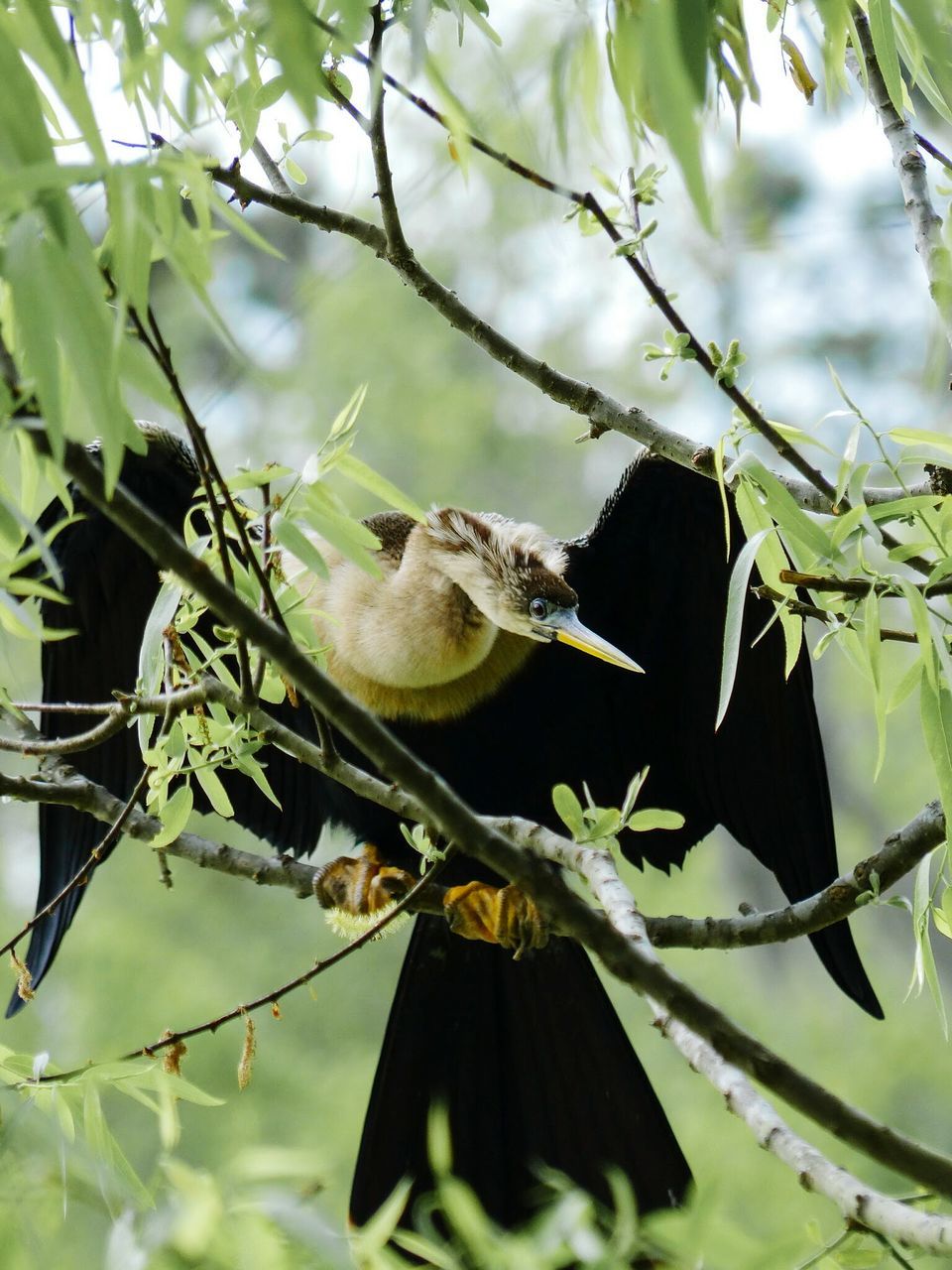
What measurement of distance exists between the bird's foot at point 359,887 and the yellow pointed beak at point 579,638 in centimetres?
48

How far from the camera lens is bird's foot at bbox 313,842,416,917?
2.11 meters

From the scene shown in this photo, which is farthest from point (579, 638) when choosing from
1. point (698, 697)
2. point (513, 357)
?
point (513, 357)

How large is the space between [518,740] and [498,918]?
53 centimetres

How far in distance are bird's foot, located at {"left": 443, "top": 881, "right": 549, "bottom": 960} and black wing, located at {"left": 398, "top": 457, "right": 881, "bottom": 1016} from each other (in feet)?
1.22

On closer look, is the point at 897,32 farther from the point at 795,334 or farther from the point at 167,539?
the point at 795,334

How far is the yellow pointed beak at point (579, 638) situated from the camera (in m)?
2.09

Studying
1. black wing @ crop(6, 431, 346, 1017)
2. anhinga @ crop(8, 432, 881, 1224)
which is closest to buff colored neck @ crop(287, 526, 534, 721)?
anhinga @ crop(8, 432, 881, 1224)

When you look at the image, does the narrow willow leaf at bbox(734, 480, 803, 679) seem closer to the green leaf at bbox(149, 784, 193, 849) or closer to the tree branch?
the tree branch

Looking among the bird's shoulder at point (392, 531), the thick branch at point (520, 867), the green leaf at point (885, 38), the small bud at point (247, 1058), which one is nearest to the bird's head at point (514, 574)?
the bird's shoulder at point (392, 531)

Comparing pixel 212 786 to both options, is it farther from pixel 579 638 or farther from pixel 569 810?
pixel 579 638

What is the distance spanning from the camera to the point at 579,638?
2.13 m

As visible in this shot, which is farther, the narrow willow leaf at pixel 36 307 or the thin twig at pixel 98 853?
the thin twig at pixel 98 853

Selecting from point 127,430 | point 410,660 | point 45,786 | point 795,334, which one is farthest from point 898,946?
point 127,430

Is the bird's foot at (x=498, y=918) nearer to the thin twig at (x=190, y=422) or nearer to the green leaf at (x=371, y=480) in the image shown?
the green leaf at (x=371, y=480)
